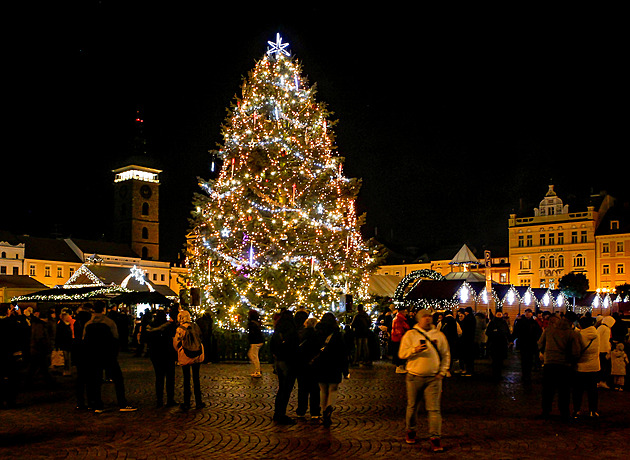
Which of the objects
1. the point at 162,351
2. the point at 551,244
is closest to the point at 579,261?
the point at 551,244

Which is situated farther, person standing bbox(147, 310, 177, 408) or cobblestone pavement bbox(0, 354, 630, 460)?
person standing bbox(147, 310, 177, 408)

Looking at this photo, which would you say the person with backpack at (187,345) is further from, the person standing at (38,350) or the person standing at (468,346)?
the person standing at (468,346)

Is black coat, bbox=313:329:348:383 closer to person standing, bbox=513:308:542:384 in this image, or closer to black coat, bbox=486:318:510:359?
black coat, bbox=486:318:510:359

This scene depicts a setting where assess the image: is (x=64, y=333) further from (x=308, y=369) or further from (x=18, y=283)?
(x=18, y=283)

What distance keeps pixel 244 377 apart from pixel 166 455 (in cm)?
856

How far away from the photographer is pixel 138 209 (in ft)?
303

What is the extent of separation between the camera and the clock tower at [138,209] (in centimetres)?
9206

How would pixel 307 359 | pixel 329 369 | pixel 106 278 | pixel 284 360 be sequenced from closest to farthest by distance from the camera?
pixel 329 369
pixel 307 359
pixel 284 360
pixel 106 278

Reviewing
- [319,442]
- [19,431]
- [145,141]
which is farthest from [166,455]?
[145,141]

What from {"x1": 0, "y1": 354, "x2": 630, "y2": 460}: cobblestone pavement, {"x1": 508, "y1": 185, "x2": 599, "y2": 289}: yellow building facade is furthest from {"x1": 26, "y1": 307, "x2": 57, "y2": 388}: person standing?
{"x1": 508, "y1": 185, "x2": 599, "y2": 289}: yellow building facade

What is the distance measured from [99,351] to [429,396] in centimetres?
553

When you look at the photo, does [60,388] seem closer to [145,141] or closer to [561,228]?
[561,228]

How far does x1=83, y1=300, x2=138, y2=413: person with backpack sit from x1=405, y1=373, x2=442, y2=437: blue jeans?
198 inches

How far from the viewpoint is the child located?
47.6 ft
